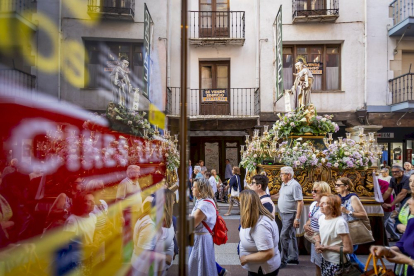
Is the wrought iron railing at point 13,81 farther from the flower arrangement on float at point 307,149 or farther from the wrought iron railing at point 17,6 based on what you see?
the flower arrangement on float at point 307,149

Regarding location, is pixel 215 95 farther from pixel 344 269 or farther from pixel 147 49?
pixel 147 49

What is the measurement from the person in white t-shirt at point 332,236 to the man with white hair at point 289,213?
6.25 feet

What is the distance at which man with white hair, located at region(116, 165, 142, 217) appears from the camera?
1.15 m

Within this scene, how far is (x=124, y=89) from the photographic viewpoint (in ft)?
3.75

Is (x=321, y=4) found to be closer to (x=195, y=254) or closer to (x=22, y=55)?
(x=195, y=254)

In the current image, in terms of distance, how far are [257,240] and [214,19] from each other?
39.7ft

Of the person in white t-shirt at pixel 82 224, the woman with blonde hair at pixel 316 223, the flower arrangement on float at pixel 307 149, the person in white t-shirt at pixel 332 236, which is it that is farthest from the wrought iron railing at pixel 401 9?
the person in white t-shirt at pixel 82 224

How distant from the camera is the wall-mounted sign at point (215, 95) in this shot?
1354 cm

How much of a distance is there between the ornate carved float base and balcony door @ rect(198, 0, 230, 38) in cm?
869

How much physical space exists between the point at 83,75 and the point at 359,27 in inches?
549

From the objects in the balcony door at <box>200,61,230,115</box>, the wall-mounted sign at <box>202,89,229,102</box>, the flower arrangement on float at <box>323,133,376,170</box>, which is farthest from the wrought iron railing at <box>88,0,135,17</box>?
the wall-mounted sign at <box>202,89,229,102</box>

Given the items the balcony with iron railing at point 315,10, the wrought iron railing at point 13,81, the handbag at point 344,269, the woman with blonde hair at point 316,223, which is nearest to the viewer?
the wrought iron railing at point 13,81

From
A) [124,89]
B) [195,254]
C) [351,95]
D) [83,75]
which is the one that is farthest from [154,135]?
[351,95]

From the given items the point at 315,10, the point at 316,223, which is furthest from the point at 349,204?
the point at 315,10
